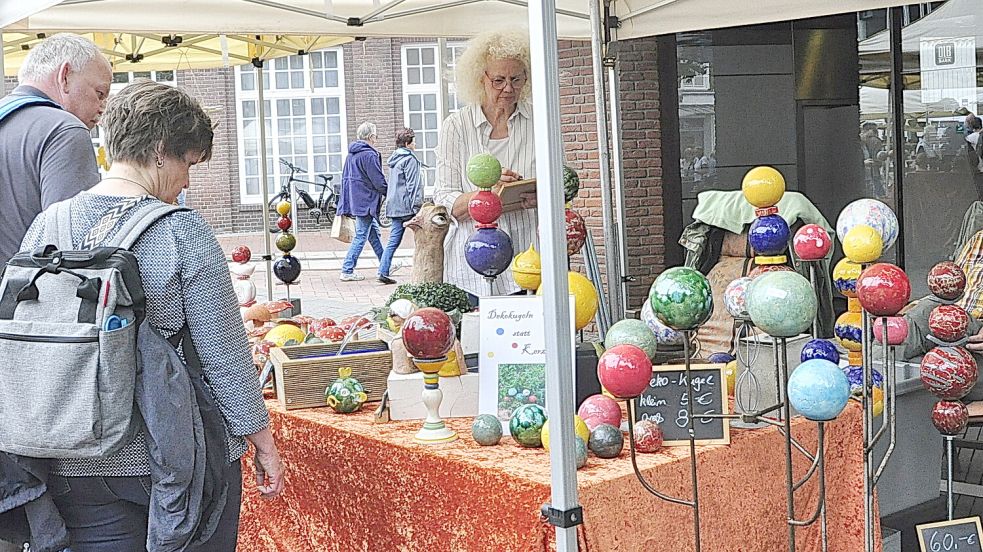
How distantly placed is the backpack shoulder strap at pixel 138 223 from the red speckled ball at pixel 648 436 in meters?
0.96

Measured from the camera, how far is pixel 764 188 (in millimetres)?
2176

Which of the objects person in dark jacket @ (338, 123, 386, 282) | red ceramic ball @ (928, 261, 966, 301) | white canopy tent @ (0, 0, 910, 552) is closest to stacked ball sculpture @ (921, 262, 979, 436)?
red ceramic ball @ (928, 261, 966, 301)

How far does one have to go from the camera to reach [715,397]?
2.15 meters

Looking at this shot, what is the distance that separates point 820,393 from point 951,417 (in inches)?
44.1

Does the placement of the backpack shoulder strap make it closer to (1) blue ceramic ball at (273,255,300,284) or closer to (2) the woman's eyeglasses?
(2) the woman's eyeglasses

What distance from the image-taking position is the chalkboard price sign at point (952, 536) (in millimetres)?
2348

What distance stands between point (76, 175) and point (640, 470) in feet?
4.87

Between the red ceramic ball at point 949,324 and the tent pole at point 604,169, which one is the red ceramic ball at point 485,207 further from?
the tent pole at point 604,169

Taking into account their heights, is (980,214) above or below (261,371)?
above

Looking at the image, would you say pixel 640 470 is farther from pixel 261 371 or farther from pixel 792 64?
pixel 792 64

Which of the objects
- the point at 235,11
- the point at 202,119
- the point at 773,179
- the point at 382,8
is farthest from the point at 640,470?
the point at 235,11

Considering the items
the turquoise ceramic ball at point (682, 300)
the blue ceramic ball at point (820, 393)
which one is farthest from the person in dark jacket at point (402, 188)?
the blue ceramic ball at point (820, 393)

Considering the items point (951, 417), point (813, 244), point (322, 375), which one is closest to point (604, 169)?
point (951, 417)

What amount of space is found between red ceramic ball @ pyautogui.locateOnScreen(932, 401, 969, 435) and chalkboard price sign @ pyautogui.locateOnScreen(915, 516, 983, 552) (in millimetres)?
350
